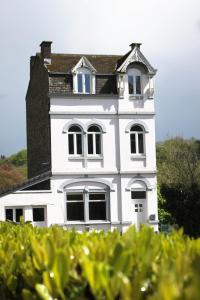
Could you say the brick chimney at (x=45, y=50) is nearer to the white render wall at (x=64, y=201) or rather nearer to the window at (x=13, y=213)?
the white render wall at (x=64, y=201)

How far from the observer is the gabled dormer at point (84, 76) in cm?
3769

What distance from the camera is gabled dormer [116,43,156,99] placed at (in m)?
38.5

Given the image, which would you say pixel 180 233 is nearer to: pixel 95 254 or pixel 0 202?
pixel 95 254

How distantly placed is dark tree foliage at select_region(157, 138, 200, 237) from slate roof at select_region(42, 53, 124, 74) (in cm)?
980

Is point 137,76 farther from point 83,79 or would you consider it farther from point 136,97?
point 83,79

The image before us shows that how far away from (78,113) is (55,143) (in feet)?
7.53

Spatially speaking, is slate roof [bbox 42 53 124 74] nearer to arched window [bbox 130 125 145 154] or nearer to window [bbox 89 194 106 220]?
arched window [bbox 130 125 145 154]

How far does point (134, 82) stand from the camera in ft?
128

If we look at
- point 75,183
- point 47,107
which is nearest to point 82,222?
point 75,183

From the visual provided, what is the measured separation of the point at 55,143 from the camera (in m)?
36.9

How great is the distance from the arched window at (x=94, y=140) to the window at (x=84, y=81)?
229cm

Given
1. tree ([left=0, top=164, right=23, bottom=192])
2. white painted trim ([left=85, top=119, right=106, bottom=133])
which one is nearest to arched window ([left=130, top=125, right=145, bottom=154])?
white painted trim ([left=85, top=119, right=106, bottom=133])

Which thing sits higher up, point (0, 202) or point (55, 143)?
point (55, 143)

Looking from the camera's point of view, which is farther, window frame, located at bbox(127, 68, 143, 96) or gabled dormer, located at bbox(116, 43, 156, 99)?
window frame, located at bbox(127, 68, 143, 96)
